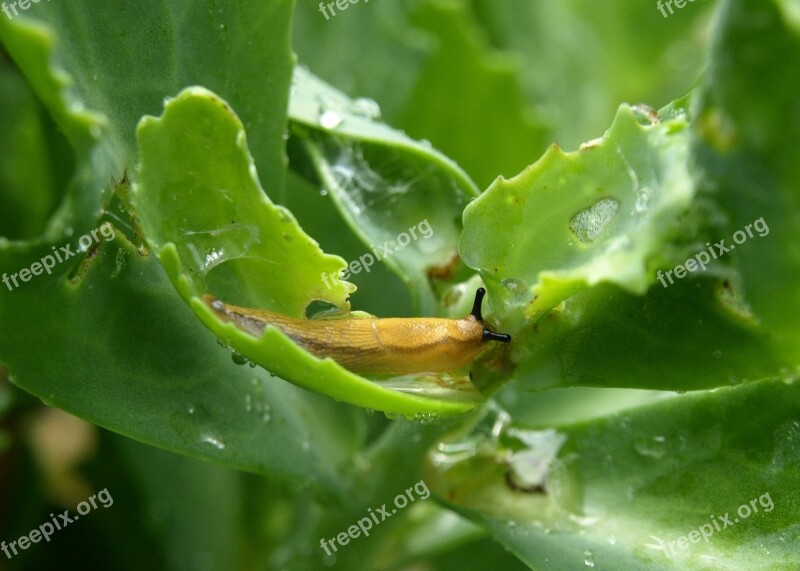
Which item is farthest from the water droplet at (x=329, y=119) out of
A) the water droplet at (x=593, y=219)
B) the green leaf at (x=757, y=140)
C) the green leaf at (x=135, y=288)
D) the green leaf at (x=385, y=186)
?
the green leaf at (x=757, y=140)

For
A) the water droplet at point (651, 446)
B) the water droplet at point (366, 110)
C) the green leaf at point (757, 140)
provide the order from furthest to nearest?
1. the water droplet at point (366, 110)
2. the water droplet at point (651, 446)
3. the green leaf at point (757, 140)

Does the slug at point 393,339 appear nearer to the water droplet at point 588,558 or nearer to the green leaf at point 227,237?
the green leaf at point 227,237

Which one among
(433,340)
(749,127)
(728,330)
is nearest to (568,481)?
(433,340)

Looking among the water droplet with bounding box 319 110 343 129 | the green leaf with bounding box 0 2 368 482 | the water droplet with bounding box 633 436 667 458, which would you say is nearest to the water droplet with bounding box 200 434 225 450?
the green leaf with bounding box 0 2 368 482

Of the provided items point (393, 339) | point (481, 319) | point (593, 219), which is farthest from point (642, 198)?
point (393, 339)

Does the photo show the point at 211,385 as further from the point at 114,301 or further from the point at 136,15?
the point at 136,15

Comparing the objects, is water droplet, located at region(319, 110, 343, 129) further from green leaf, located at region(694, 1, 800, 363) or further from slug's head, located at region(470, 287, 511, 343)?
green leaf, located at region(694, 1, 800, 363)
